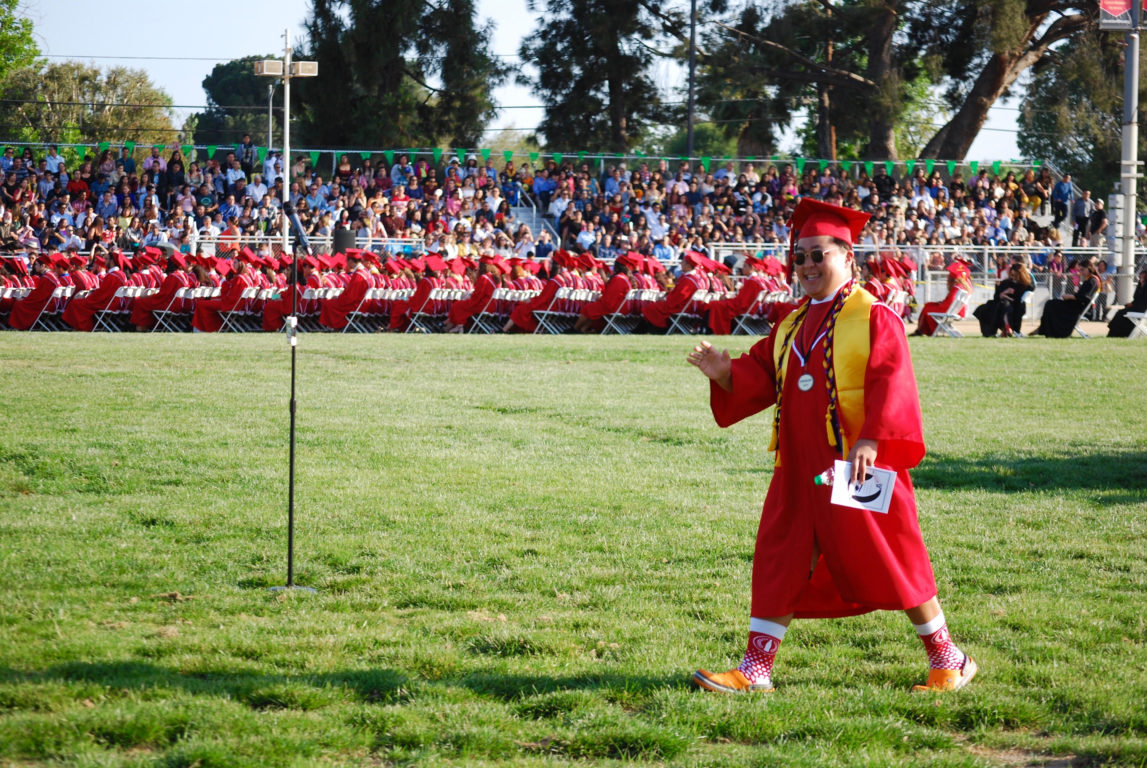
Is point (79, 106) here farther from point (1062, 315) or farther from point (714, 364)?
point (714, 364)

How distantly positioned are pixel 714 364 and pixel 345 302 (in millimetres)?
19484

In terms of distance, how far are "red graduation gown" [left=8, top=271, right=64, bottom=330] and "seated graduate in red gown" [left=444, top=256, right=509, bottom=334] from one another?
7.50 meters

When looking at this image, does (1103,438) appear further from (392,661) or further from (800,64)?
(800,64)

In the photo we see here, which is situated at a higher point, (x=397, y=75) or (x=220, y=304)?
(x=397, y=75)

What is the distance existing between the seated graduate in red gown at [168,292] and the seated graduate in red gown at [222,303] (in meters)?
Answer: 0.41

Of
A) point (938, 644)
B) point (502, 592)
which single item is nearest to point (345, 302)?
point (502, 592)

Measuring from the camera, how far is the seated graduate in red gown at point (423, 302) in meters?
23.9

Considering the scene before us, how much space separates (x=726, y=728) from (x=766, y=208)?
31999mm

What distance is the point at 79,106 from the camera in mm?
64375

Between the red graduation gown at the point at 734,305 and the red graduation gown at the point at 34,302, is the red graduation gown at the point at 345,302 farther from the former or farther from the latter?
the red graduation gown at the point at 734,305

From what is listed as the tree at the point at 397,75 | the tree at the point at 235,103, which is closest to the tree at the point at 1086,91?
the tree at the point at 397,75

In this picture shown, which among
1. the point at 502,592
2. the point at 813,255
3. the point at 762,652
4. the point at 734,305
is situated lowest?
the point at 502,592

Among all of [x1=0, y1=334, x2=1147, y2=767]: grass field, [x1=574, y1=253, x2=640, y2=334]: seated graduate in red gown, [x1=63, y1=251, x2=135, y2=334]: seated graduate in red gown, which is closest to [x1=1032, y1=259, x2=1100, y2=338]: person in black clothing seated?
[x1=574, y1=253, x2=640, y2=334]: seated graduate in red gown

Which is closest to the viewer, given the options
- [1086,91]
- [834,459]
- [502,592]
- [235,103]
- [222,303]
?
[834,459]
